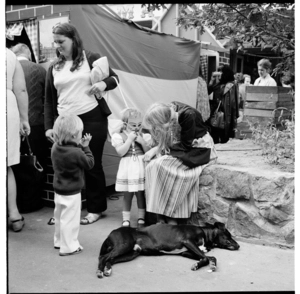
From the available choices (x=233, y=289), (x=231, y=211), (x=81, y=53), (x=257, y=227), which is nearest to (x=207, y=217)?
(x=231, y=211)

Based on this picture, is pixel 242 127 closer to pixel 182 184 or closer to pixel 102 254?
pixel 182 184

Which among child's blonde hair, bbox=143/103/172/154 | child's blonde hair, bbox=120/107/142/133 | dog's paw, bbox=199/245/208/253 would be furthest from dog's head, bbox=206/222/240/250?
child's blonde hair, bbox=120/107/142/133

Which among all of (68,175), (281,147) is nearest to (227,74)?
(281,147)

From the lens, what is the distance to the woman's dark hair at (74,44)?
3.63m

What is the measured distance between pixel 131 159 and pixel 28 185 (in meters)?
1.25

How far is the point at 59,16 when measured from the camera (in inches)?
169

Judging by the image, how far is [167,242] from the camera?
10.6 ft

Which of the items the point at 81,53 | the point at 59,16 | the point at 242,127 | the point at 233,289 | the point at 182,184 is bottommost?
the point at 233,289

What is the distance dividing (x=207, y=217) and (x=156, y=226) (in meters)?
0.71

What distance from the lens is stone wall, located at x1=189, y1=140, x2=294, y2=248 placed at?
3359 mm

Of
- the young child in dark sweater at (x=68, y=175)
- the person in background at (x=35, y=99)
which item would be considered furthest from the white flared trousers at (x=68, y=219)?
the person in background at (x=35, y=99)

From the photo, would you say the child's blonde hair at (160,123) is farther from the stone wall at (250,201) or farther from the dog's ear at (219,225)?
the dog's ear at (219,225)

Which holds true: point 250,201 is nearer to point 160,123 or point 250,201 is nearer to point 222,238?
point 222,238

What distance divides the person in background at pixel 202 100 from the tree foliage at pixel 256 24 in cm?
246
